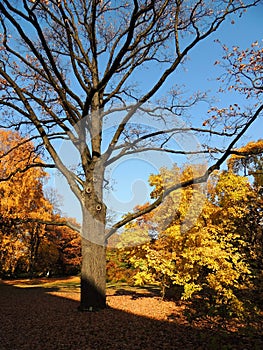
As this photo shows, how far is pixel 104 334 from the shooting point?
515 cm

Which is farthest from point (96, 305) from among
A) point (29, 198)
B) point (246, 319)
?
point (29, 198)

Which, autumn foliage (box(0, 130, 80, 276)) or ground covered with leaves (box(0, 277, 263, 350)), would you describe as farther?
autumn foliage (box(0, 130, 80, 276))

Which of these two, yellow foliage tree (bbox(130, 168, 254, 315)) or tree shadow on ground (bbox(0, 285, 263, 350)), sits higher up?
yellow foliage tree (bbox(130, 168, 254, 315))

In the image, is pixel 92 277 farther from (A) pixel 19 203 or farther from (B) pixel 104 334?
(A) pixel 19 203

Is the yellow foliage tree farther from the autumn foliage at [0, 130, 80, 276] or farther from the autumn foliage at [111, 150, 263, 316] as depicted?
the autumn foliage at [0, 130, 80, 276]

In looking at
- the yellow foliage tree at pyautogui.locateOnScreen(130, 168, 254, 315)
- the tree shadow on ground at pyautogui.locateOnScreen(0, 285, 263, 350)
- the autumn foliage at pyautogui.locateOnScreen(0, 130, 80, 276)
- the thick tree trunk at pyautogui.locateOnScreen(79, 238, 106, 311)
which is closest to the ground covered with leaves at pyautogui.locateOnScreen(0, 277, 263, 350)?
the tree shadow on ground at pyautogui.locateOnScreen(0, 285, 263, 350)

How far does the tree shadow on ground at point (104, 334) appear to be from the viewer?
14.6ft

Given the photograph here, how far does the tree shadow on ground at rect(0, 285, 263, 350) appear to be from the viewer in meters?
4.46

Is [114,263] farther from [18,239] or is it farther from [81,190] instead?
[81,190]

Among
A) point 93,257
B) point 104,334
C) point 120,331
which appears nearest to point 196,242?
point 93,257

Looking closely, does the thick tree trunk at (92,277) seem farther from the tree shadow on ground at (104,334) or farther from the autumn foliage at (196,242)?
the autumn foliage at (196,242)

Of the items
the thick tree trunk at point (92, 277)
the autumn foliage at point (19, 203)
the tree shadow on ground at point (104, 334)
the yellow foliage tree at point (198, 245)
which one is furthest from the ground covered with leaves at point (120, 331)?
the autumn foliage at point (19, 203)

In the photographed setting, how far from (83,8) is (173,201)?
6639 millimetres

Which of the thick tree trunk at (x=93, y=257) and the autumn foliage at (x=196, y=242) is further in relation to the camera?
the autumn foliage at (x=196, y=242)
